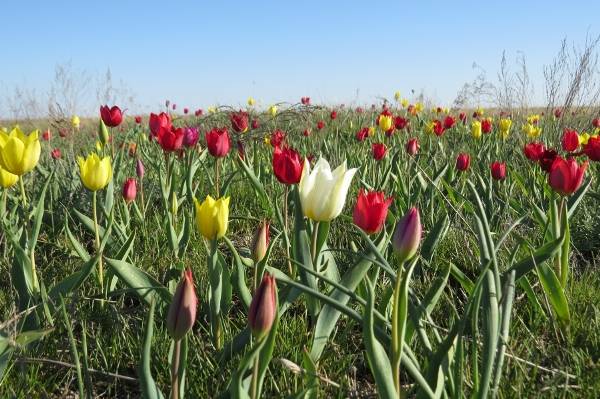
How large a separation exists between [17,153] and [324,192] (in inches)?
35.7

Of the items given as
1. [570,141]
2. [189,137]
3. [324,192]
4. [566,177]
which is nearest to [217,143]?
[189,137]

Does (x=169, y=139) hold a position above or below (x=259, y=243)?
above

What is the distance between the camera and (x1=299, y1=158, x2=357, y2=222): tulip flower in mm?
1302

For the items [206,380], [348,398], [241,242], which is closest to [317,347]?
[348,398]

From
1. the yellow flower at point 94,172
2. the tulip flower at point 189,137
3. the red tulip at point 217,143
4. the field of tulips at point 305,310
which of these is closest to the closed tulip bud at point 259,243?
the field of tulips at point 305,310

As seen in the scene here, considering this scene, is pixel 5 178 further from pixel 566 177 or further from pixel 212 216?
pixel 566 177

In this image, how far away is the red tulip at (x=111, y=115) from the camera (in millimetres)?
2641

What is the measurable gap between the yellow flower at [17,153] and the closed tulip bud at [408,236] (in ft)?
3.67

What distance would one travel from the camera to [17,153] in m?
1.58

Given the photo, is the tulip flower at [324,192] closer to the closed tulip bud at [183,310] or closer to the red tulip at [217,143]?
the closed tulip bud at [183,310]

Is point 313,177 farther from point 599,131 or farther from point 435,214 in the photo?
point 599,131

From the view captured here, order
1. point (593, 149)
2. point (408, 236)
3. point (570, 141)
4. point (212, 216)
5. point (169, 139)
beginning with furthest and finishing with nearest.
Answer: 1. point (570, 141)
2. point (169, 139)
3. point (593, 149)
4. point (212, 216)
5. point (408, 236)

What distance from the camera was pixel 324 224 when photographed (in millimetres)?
1597

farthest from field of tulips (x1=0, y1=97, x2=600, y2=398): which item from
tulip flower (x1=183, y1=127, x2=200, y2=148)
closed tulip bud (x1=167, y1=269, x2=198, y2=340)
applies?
tulip flower (x1=183, y1=127, x2=200, y2=148)
